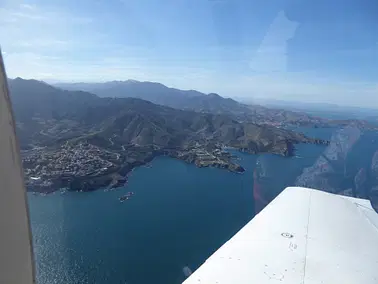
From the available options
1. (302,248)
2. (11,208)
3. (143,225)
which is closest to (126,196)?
(143,225)

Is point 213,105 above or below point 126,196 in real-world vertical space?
above

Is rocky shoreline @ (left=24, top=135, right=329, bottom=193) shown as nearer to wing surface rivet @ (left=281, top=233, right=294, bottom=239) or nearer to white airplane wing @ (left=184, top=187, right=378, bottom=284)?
white airplane wing @ (left=184, top=187, right=378, bottom=284)

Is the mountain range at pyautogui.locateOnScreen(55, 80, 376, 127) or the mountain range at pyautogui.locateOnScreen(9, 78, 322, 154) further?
the mountain range at pyautogui.locateOnScreen(55, 80, 376, 127)

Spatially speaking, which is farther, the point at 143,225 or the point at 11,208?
the point at 143,225

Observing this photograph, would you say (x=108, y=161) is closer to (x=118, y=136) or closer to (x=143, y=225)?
(x=118, y=136)

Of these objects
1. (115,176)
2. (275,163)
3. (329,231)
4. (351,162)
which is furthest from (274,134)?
(329,231)

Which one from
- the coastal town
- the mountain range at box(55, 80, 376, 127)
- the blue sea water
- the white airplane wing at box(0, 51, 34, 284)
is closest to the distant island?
the coastal town
